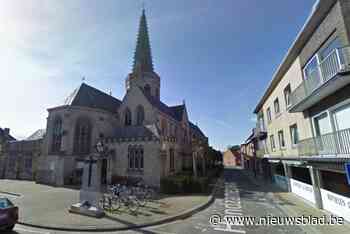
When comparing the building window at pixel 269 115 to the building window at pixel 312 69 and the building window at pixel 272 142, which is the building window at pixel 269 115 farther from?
the building window at pixel 312 69

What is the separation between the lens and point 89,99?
24750 mm

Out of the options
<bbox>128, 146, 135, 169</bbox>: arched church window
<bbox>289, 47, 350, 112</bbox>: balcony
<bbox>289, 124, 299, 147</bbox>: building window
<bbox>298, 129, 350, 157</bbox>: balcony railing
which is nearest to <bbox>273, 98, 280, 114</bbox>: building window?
<bbox>289, 124, 299, 147</bbox>: building window

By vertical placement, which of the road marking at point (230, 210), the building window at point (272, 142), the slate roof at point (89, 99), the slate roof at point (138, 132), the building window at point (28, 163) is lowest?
the road marking at point (230, 210)

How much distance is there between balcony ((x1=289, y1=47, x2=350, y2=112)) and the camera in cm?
709

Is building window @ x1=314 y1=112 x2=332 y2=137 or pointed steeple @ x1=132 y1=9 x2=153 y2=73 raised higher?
pointed steeple @ x1=132 y1=9 x2=153 y2=73

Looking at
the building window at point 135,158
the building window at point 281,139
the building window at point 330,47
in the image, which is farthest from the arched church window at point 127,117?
the building window at point 330,47

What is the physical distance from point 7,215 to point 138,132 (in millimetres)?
13633

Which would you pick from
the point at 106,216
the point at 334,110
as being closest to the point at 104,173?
the point at 106,216

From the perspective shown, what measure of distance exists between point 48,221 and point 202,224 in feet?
23.0

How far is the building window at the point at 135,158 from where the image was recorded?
18608mm

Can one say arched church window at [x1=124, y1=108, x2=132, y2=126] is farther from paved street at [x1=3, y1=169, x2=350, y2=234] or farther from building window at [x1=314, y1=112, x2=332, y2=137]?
building window at [x1=314, y1=112, x2=332, y2=137]

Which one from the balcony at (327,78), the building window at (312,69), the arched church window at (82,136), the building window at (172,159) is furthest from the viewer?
the arched church window at (82,136)

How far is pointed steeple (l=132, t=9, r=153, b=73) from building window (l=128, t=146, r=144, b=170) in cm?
1840

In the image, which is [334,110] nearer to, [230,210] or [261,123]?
[230,210]
